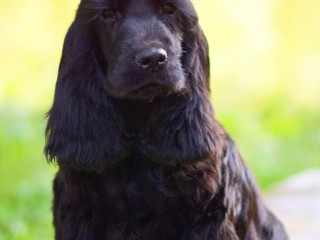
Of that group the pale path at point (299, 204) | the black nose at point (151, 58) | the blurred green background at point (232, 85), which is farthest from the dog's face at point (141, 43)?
the blurred green background at point (232, 85)

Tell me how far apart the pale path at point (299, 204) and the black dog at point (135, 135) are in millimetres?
1910

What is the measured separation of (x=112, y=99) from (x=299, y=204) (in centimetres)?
307

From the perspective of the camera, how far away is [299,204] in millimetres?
7105

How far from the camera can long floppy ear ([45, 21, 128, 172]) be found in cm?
445

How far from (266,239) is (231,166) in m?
0.70

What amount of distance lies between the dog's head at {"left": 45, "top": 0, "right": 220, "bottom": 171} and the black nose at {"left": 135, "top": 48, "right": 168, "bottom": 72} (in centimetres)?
20

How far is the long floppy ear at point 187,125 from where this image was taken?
4449 mm

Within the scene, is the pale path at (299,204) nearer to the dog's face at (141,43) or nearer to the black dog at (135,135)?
the black dog at (135,135)

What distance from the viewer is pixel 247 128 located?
9789mm

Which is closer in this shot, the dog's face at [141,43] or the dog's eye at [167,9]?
the dog's face at [141,43]

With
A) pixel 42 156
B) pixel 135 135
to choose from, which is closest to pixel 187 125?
pixel 135 135

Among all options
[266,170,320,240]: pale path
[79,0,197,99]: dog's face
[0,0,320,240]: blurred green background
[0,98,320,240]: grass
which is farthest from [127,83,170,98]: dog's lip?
[0,0,320,240]: blurred green background

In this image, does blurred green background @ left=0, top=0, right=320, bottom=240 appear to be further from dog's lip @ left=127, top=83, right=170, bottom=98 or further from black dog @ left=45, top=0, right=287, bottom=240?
dog's lip @ left=127, top=83, right=170, bottom=98

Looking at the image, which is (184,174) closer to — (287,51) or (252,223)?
(252,223)
